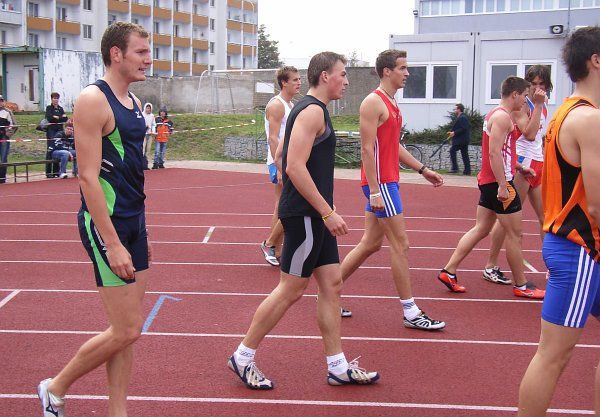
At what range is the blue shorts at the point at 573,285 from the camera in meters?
3.41

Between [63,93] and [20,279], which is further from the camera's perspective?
[63,93]

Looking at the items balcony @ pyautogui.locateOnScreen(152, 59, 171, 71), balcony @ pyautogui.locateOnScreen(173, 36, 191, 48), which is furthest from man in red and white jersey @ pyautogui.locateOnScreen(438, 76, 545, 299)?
balcony @ pyautogui.locateOnScreen(173, 36, 191, 48)

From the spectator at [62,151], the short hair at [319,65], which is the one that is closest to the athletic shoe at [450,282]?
the short hair at [319,65]

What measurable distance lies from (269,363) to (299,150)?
1.58 m

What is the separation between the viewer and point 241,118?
3612 cm

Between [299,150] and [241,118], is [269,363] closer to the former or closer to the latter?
[299,150]

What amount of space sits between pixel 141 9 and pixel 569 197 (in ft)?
237

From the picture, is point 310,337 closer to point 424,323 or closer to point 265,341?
point 265,341

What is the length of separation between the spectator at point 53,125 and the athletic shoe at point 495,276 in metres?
14.1

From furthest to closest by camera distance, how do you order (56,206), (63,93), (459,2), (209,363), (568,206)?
(459,2) → (63,93) → (56,206) → (209,363) → (568,206)

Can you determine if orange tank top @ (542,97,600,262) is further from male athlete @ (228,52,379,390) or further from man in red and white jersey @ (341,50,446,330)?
man in red and white jersey @ (341,50,446,330)

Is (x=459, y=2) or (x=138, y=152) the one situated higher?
(x=459, y=2)

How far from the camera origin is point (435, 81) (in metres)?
24.7

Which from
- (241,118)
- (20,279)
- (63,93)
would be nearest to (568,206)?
(20,279)
